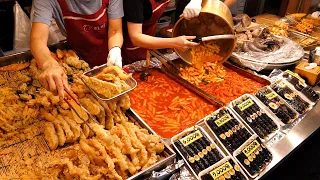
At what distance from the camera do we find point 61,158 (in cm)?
179

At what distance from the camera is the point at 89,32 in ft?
10.5

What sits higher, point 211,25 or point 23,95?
point 211,25

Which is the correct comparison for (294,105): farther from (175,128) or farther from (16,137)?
(16,137)

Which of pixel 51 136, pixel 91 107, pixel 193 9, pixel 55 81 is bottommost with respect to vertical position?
pixel 51 136

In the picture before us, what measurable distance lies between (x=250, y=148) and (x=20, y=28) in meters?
3.49

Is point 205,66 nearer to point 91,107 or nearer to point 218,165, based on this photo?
point 218,165

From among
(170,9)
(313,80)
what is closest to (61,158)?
(313,80)

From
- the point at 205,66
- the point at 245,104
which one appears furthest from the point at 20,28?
the point at 245,104

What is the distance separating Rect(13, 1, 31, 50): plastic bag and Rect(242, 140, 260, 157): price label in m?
3.38

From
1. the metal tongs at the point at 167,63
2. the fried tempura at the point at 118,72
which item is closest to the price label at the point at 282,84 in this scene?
the metal tongs at the point at 167,63

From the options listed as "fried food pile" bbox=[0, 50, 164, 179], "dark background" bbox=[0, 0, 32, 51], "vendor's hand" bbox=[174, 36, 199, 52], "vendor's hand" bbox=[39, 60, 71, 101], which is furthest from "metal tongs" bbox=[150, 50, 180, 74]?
"dark background" bbox=[0, 0, 32, 51]

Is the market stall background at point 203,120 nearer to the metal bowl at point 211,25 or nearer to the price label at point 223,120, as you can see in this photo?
the price label at point 223,120

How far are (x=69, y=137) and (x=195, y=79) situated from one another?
174cm

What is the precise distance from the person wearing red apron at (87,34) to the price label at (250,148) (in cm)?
148
